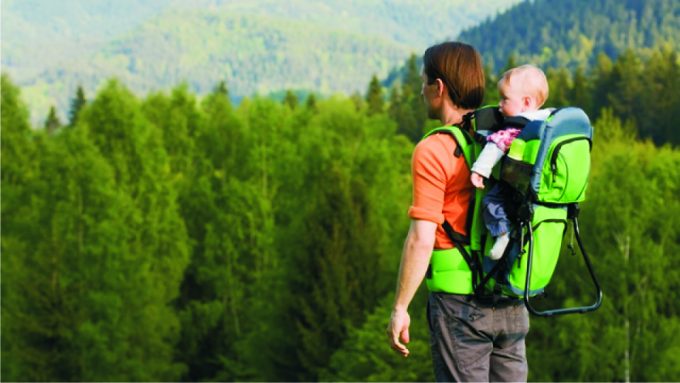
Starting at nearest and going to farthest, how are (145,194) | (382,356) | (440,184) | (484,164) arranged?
(484,164) < (440,184) < (382,356) < (145,194)

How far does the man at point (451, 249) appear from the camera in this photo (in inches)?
188

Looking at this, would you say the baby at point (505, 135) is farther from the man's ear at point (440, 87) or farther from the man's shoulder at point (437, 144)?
the man's ear at point (440, 87)

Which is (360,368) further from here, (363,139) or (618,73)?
(618,73)

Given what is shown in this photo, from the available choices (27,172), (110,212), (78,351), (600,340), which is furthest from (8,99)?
(600,340)

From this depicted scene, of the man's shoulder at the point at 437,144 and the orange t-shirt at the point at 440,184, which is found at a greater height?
the man's shoulder at the point at 437,144

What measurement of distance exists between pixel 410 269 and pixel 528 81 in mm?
1029

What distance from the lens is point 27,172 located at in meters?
53.7

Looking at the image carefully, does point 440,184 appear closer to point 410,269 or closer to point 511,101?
point 410,269

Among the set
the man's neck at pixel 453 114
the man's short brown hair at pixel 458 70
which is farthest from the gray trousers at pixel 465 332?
the man's short brown hair at pixel 458 70

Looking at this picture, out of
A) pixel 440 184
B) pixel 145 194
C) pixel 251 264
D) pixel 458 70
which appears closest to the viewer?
pixel 440 184

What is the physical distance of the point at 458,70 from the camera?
4898mm

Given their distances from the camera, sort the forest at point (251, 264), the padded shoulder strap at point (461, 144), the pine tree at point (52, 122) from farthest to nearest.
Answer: the pine tree at point (52, 122) → the forest at point (251, 264) → the padded shoulder strap at point (461, 144)

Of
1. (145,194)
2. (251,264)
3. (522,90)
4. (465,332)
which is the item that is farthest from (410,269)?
(251,264)

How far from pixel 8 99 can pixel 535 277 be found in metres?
53.9
